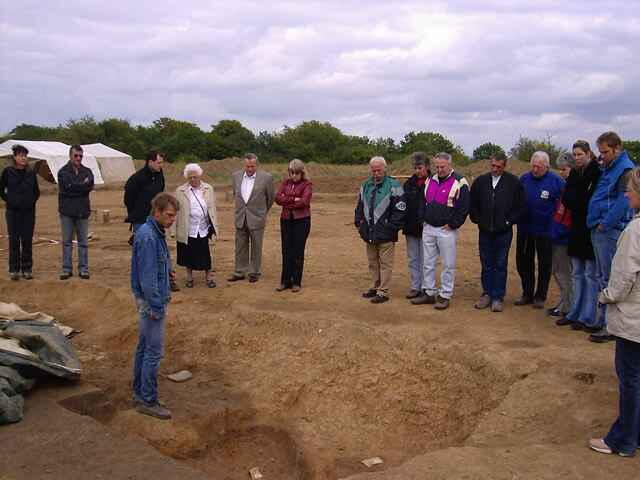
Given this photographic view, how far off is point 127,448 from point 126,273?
5574 mm

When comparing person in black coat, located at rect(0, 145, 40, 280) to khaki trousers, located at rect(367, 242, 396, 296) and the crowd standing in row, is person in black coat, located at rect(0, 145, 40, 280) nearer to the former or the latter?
the crowd standing in row

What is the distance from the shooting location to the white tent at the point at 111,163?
114 ft

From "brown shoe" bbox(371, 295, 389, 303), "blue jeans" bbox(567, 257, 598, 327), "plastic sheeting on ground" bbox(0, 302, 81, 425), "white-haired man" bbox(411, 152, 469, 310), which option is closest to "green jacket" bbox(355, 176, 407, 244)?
"white-haired man" bbox(411, 152, 469, 310)

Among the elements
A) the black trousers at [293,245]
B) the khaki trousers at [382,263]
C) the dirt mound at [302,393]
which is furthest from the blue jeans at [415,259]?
the dirt mound at [302,393]

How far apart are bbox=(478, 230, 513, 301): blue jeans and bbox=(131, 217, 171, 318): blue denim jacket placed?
375 centimetres

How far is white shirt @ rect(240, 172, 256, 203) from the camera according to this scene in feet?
27.6

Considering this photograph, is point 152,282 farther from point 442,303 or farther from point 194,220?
point 442,303

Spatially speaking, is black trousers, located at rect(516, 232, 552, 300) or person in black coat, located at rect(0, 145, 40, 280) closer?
black trousers, located at rect(516, 232, 552, 300)

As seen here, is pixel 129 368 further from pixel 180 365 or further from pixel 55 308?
pixel 55 308

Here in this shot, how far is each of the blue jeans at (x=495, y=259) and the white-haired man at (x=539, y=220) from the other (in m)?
0.23

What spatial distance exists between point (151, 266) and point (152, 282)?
0.39 feet

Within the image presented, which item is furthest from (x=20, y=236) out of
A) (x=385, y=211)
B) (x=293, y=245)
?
(x=385, y=211)

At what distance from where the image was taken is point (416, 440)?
544 cm

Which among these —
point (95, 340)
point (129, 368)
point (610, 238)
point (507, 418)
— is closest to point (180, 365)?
point (129, 368)
